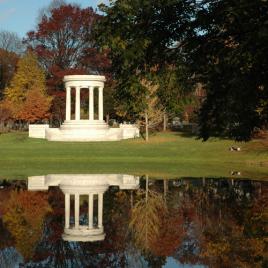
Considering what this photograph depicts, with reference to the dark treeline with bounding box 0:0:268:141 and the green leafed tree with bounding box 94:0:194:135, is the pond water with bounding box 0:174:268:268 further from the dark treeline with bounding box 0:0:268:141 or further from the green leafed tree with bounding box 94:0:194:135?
the green leafed tree with bounding box 94:0:194:135

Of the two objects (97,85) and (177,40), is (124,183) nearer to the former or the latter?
(177,40)

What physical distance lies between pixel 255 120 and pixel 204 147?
34118mm

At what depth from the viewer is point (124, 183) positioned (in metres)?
23.6

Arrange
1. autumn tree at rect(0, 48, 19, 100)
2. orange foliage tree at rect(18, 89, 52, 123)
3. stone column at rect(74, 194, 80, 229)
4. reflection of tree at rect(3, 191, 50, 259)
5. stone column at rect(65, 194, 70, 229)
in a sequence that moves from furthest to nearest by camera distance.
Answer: autumn tree at rect(0, 48, 19, 100)
orange foliage tree at rect(18, 89, 52, 123)
stone column at rect(74, 194, 80, 229)
stone column at rect(65, 194, 70, 229)
reflection of tree at rect(3, 191, 50, 259)

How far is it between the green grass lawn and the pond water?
7004 millimetres

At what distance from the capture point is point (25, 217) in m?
14.7

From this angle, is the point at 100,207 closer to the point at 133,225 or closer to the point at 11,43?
the point at 133,225

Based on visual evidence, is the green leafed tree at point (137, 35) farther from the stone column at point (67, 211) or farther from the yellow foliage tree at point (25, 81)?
the yellow foliage tree at point (25, 81)

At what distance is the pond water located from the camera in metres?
10.0

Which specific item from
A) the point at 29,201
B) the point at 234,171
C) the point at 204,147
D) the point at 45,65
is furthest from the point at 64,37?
the point at 29,201

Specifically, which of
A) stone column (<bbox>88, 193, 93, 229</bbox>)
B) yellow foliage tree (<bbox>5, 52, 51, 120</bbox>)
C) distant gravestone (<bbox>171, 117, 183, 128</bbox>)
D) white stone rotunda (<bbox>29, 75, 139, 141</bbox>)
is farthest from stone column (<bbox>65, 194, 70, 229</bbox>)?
distant gravestone (<bbox>171, 117, 183, 128</bbox>)

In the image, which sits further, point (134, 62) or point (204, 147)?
point (204, 147)

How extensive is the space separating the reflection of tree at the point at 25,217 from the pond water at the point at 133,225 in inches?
0.8

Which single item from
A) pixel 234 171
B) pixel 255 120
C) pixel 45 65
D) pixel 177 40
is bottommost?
pixel 234 171
